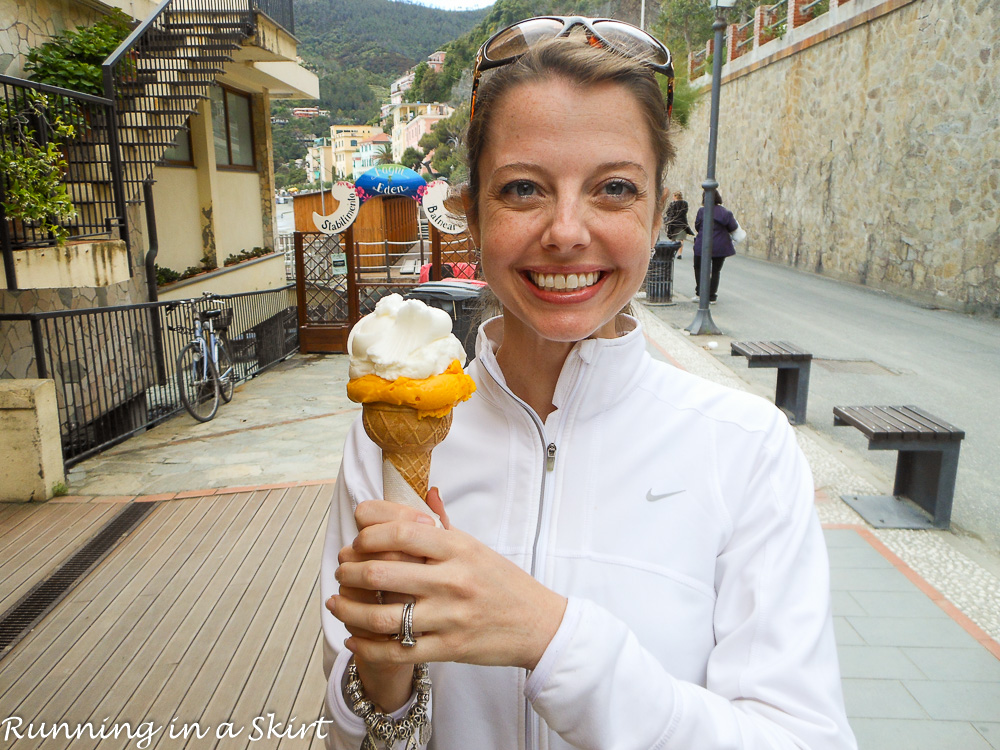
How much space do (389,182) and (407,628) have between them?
1900 centimetres

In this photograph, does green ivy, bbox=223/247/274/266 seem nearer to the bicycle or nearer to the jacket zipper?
the bicycle

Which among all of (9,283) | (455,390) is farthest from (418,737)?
(9,283)

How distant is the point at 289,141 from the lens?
97.3 m

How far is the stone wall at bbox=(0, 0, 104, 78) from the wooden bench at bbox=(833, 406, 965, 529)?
32.5 ft

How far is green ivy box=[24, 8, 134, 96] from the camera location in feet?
29.2

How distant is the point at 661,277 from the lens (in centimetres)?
1355

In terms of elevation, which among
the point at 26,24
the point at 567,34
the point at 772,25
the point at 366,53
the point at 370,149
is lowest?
the point at 567,34

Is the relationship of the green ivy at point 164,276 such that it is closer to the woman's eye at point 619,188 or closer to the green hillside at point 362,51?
the woman's eye at point 619,188

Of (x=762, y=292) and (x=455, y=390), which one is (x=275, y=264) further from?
(x=455, y=390)

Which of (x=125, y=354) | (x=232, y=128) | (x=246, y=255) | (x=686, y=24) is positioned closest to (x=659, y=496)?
(x=125, y=354)

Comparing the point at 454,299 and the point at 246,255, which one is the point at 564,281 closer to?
the point at 454,299

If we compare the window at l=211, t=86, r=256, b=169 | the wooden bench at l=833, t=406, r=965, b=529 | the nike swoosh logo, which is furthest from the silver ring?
the window at l=211, t=86, r=256, b=169

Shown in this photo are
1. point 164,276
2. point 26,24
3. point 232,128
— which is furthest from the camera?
point 232,128

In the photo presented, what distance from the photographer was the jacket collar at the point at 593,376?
1369 mm
